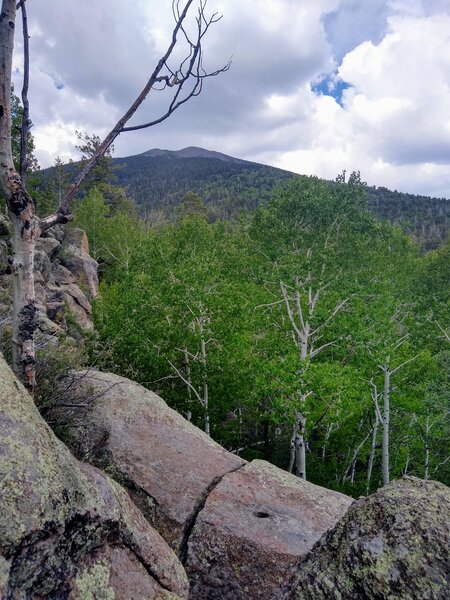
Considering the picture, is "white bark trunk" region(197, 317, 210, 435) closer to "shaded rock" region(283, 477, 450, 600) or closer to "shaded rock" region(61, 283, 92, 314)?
"shaded rock" region(61, 283, 92, 314)

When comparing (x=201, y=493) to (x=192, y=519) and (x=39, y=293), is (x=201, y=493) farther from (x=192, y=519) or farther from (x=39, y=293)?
(x=39, y=293)

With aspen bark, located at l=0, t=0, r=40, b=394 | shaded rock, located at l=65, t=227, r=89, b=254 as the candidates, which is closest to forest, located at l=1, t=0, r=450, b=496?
aspen bark, located at l=0, t=0, r=40, b=394

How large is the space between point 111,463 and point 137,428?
3.18ft

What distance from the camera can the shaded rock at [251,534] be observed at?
6566 mm

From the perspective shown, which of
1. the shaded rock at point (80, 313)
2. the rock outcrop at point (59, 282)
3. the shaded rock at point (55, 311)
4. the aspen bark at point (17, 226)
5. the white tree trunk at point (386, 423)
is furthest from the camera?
the shaded rock at point (80, 313)

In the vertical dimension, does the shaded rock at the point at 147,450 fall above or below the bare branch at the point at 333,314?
below

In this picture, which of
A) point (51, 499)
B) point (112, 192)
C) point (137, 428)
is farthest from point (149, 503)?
point (112, 192)

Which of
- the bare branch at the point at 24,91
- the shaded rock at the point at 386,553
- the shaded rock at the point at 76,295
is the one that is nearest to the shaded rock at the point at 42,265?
Answer: the shaded rock at the point at 76,295

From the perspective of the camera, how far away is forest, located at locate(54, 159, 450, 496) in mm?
18406

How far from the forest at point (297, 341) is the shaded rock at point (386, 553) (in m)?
12.6

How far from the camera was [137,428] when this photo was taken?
8.39 meters

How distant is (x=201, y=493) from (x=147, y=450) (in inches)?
54.0

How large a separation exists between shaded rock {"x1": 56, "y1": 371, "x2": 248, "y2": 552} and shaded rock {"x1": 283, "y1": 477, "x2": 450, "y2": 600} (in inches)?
162

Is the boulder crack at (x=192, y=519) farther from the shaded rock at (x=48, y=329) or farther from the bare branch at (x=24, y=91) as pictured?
the bare branch at (x=24, y=91)
